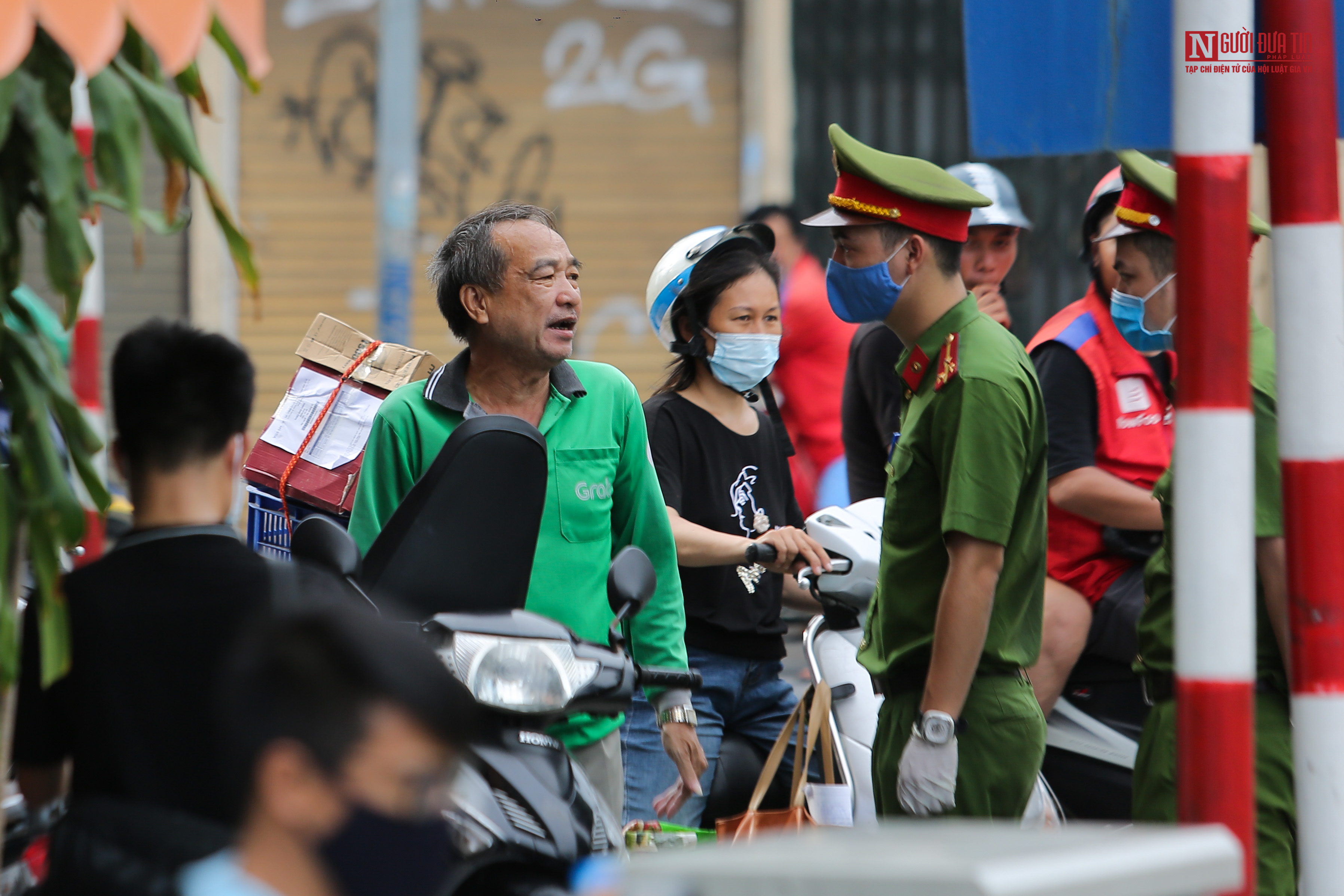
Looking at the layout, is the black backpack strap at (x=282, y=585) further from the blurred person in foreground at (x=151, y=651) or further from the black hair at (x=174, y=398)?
the black hair at (x=174, y=398)

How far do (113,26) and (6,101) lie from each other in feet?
1.19

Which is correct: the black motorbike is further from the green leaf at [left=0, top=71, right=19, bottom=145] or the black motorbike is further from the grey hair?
the grey hair

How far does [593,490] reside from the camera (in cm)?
338

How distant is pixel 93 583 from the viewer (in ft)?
7.06

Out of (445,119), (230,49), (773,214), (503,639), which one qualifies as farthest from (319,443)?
(445,119)

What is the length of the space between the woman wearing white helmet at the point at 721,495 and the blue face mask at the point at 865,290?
648 mm

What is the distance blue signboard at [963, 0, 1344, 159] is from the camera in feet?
9.77

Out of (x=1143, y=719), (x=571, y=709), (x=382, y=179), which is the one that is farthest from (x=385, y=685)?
(x=382, y=179)

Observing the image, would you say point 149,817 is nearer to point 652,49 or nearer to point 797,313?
point 797,313

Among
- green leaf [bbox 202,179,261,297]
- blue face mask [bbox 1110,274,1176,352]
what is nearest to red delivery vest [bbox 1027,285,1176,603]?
blue face mask [bbox 1110,274,1176,352]

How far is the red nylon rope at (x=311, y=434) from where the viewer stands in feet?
11.4

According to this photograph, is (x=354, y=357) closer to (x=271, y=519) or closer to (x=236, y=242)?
(x=271, y=519)

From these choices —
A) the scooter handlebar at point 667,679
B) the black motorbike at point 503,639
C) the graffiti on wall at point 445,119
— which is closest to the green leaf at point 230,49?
the black motorbike at point 503,639

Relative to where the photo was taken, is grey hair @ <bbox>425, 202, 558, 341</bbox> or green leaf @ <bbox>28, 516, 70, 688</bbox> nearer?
green leaf @ <bbox>28, 516, 70, 688</bbox>
